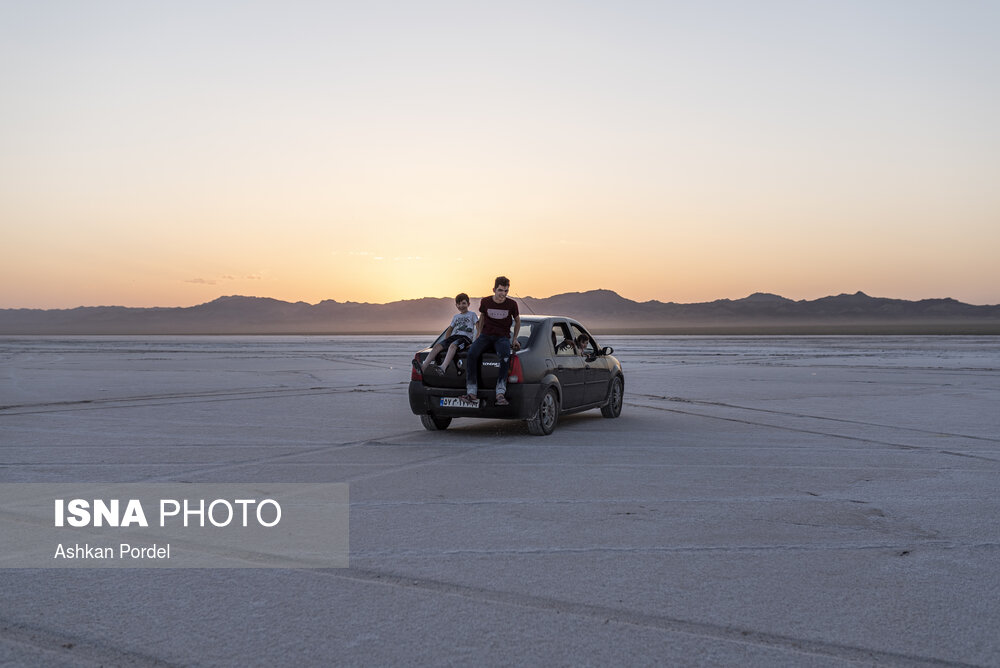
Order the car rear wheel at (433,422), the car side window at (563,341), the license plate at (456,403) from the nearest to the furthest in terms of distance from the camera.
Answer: the license plate at (456,403) → the car rear wheel at (433,422) → the car side window at (563,341)

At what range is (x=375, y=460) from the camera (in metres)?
9.78

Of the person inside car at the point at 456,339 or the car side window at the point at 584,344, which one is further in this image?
the car side window at the point at 584,344

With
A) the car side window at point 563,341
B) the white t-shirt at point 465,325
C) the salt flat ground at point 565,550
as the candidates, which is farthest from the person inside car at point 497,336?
the car side window at point 563,341

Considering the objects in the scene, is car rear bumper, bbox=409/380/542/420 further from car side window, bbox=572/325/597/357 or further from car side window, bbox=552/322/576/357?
car side window, bbox=572/325/597/357

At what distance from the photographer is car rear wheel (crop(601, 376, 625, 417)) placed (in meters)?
14.6

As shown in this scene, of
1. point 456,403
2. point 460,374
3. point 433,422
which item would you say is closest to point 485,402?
point 456,403

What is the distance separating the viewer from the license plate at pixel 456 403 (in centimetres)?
1202

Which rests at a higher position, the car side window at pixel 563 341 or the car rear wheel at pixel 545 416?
the car side window at pixel 563 341

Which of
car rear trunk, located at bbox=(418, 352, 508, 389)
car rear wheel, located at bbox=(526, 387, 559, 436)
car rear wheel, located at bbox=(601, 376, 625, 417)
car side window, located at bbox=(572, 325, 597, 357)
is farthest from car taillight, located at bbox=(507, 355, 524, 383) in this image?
car rear wheel, located at bbox=(601, 376, 625, 417)

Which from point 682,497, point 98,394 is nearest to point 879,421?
point 682,497

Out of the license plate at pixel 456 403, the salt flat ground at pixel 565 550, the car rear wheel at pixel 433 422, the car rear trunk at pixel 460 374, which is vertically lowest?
the salt flat ground at pixel 565 550

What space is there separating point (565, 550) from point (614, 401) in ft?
29.2

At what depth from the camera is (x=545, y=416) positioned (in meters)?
12.3

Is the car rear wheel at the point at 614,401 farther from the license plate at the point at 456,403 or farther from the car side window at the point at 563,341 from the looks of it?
the license plate at the point at 456,403
